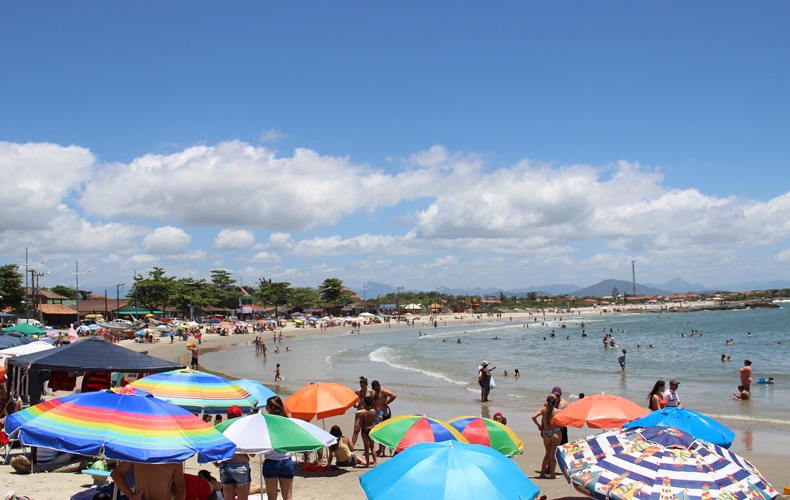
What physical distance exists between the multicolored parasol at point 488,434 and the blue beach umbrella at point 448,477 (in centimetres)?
413

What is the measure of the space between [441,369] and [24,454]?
2517cm

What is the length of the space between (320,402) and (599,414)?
4433 millimetres

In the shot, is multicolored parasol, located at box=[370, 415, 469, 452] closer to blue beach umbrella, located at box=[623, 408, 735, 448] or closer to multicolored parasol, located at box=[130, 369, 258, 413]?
multicolored parasol, located at box=[130, 369, 258, 413]

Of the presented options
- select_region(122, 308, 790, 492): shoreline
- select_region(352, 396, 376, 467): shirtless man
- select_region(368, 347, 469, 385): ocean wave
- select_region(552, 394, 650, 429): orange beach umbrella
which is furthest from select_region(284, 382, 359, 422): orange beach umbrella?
select_region(368, 347, 469, 385): ocean wave

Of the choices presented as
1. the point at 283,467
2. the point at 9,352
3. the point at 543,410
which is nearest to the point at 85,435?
the point at 283,467

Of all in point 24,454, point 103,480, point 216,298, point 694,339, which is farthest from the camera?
point 216,298

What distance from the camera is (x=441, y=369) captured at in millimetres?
33281

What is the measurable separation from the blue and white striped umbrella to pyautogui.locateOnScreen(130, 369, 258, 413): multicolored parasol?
5236mm

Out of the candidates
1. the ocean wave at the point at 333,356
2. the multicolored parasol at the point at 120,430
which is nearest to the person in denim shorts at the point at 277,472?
the multicolored parasol at the point at 120,430

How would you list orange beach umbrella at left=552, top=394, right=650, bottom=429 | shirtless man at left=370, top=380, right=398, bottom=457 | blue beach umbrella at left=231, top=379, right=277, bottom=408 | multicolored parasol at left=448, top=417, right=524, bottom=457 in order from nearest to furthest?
1. orange beach umbrella at left=552, top=394, right=650, bottom=429
2. multicolored parasol at left=448, top=417, right=524, bottom=457
3. blue beach umbrella at left=231, top=379, right=277, bottom=408
4. shirtless man at left=370, top=380, right=398, bottom=457

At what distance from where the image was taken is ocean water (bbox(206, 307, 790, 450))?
20484mm

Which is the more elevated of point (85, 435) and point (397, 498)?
point (85, 435)

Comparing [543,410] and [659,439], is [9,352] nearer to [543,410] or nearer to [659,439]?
[543,410]

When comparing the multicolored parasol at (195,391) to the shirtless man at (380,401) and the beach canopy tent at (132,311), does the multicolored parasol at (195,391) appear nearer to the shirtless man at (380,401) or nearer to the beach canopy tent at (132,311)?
the shirtless man at (380,401)
